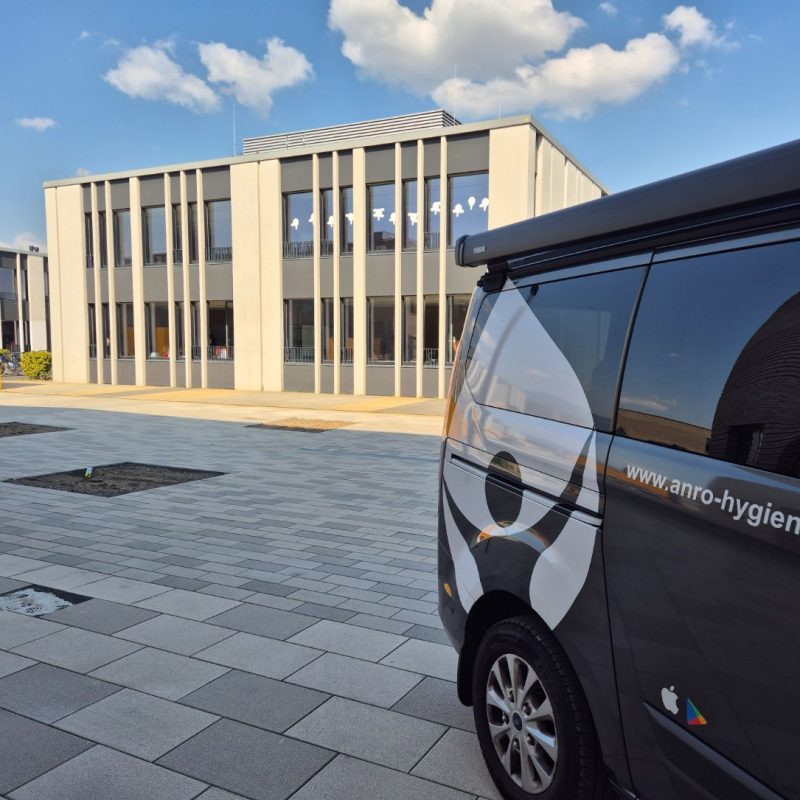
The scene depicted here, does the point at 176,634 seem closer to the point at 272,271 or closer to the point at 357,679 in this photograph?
the point at 357,679

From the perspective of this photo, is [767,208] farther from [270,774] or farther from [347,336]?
[347,336]

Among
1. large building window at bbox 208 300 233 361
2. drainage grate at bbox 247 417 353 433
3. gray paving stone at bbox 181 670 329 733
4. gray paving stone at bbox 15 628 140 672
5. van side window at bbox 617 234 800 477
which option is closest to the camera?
van side window at bbox 617 234 800 477

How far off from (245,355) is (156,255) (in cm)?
571

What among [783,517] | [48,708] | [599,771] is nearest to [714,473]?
[783,517]

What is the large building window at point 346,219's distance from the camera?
23922 mm

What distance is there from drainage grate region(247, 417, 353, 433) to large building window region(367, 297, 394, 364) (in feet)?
23.4

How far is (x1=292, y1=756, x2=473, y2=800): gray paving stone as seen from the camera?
2801 millimetres

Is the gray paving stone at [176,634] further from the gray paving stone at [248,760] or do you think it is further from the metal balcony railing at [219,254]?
the metal balcony railing at [219,254]

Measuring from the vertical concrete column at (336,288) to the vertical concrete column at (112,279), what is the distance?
32.0 ft

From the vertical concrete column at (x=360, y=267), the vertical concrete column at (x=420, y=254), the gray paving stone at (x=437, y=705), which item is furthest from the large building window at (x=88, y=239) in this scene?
the gray paving stone at (x=437, y=705)

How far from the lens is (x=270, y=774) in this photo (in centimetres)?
295

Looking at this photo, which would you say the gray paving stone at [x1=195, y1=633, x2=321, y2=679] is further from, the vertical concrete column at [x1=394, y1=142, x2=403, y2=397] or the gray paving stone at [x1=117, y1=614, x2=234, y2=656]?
the vertical concrete column at [x1=394, y1=142, x2=403, y2=397]

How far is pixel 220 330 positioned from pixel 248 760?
2452 centimetres

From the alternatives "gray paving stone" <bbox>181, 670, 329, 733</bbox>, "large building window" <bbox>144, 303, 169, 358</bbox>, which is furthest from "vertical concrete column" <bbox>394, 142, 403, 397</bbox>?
"gray paving stone" <bbox>181, 670, 329, 733</bbox>
